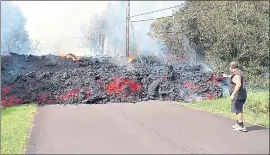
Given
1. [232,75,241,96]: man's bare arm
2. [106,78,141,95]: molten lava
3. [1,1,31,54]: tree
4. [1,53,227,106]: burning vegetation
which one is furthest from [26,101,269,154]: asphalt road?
[1,1,31,54]: tree

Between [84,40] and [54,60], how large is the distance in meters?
24.9

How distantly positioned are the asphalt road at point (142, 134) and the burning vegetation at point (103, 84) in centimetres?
424

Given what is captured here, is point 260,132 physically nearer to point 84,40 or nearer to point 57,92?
point 57,92

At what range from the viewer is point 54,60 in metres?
23.7

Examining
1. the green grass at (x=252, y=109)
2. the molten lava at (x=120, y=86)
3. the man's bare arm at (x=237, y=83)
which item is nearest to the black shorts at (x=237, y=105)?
the man's bare arm at (x=237, y=83)

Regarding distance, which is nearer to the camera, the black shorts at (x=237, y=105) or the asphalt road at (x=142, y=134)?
the asphalt road at (x=142, y=134)

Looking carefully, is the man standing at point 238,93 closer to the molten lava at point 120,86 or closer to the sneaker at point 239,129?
the sneaker at point 239,129

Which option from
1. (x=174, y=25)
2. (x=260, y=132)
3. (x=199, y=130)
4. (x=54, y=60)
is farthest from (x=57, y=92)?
(x=174, y=25)

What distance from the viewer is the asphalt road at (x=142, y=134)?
7043mm

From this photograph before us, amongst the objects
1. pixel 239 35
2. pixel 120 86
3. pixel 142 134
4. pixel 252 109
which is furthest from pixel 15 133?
pixel 239 35

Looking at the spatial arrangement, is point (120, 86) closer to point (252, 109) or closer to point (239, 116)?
point (252, 109)

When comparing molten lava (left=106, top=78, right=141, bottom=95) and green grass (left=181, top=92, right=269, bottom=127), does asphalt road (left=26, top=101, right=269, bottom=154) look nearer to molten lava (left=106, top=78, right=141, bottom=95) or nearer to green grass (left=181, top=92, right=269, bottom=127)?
green grass (left=181, top=92, right=269, bottom=127)

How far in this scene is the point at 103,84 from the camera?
59.2 feet

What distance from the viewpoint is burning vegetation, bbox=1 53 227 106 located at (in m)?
16.5
